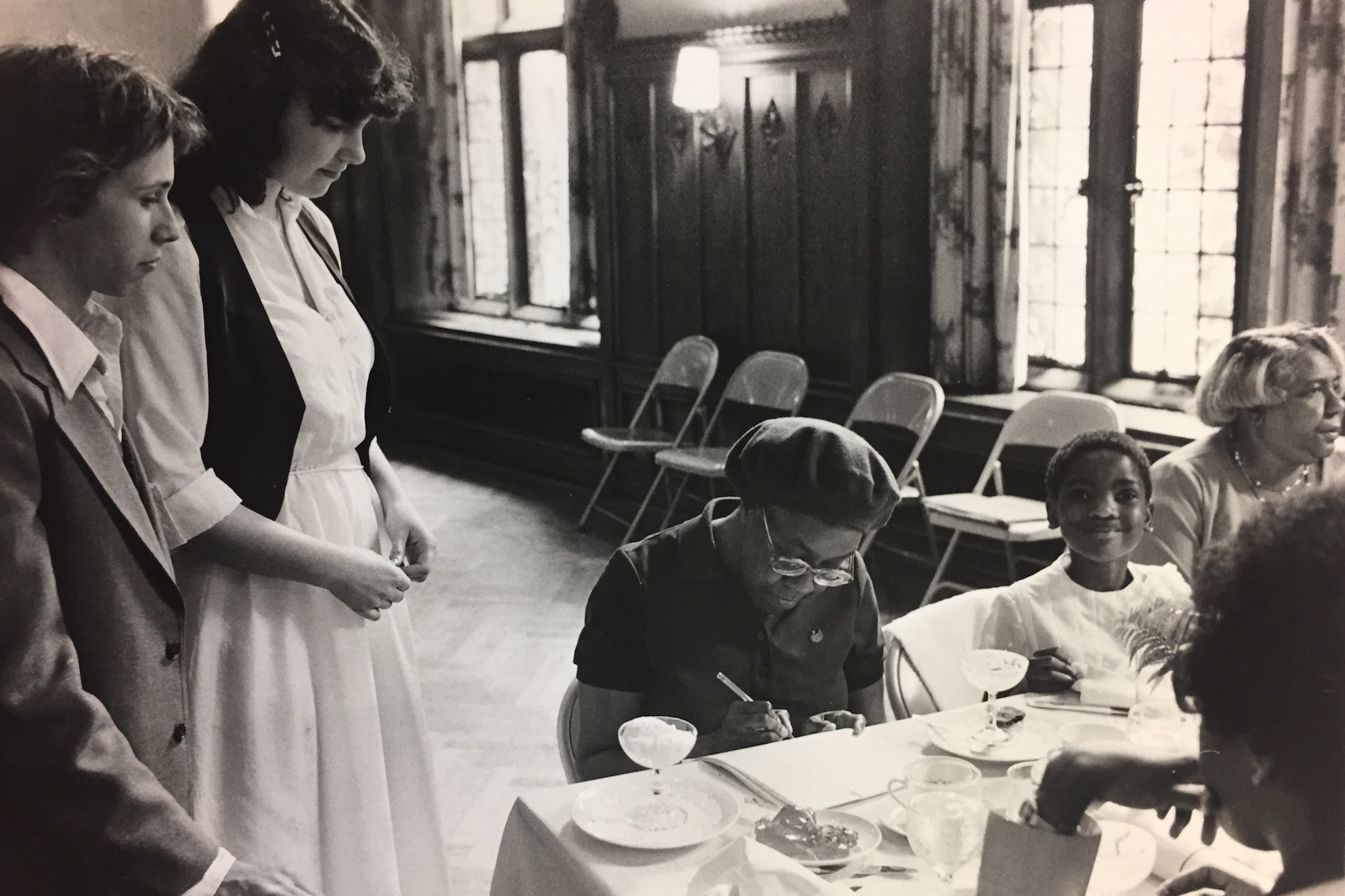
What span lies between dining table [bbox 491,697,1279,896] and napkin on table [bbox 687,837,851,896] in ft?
0.08

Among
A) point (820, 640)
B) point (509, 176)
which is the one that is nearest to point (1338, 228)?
point (820, 640)

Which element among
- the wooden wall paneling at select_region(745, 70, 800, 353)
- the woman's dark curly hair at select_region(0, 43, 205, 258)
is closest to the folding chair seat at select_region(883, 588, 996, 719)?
the woman's dark curly hair at select_region(0, 43, 205, 258)

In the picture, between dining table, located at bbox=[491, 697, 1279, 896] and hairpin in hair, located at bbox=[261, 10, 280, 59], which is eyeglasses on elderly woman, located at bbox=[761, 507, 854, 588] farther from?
hairpin in hair, located at bbox=[261, 10, 280, 59]

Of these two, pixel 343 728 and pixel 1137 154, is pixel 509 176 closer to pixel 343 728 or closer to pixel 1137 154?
pixel 1137 154

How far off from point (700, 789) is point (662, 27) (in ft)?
16.7

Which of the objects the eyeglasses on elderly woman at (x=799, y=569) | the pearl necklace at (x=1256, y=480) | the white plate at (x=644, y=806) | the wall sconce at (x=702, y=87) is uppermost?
the wall sconce at (x=702, y=87)

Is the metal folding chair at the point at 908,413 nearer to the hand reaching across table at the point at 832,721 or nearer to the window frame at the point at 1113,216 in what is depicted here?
the window frame at the point at 1113,216

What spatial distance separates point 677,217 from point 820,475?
447cm

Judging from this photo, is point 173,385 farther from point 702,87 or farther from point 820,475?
point 702,87

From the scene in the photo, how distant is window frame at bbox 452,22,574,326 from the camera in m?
7.54

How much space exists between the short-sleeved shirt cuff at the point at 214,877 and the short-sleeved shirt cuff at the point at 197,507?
1.99ft

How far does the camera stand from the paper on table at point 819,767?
1772 millimetres

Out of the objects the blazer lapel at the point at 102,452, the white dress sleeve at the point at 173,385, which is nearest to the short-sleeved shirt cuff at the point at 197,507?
the white dress sleeve at the point at 173,385

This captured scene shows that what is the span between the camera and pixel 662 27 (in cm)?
619
